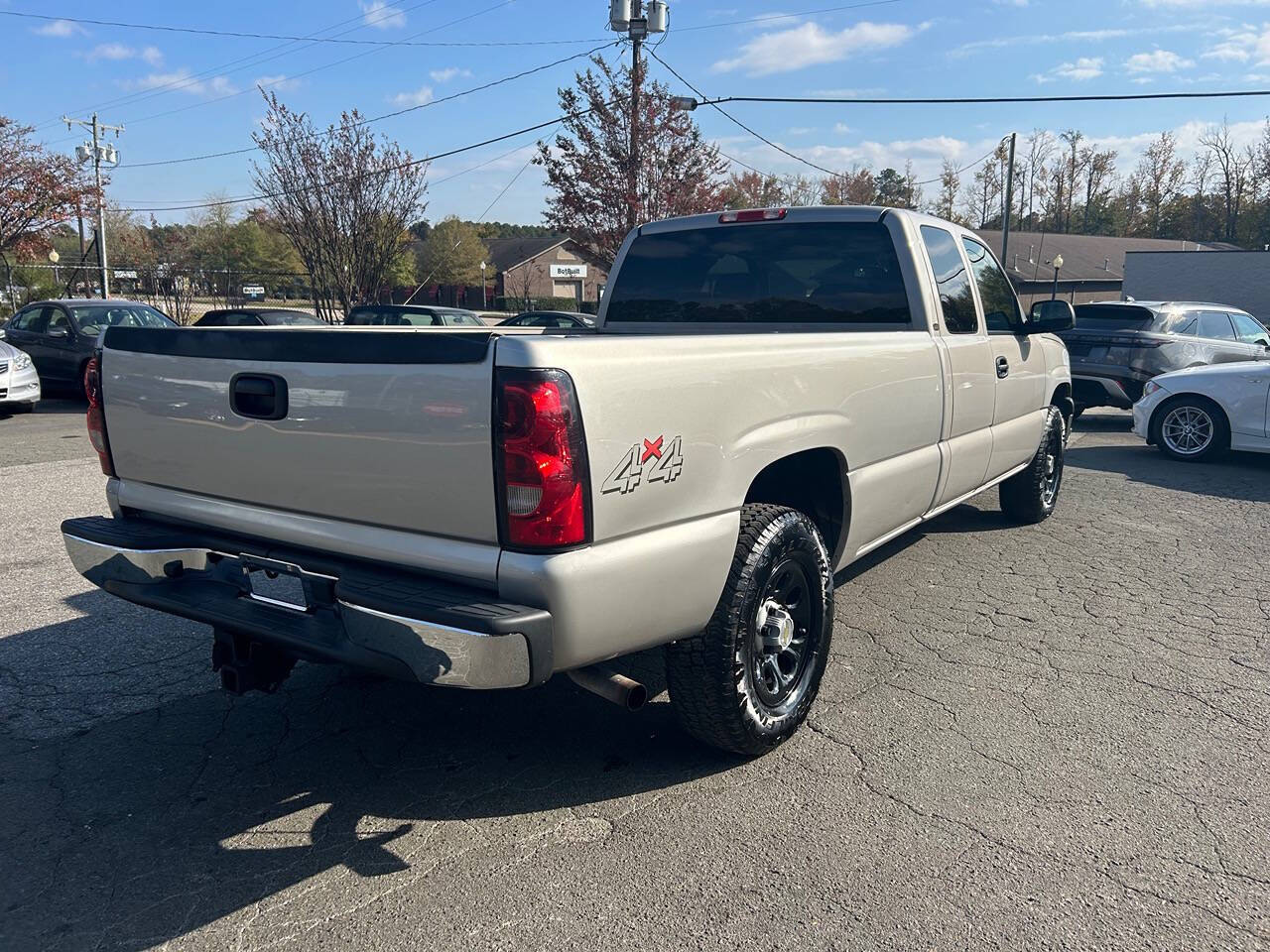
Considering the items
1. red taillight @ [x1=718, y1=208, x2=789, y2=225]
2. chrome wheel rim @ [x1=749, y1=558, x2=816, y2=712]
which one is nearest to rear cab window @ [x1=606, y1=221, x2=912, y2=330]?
red taillight @ [x1=718, y1=208, x2=789, y2=225]

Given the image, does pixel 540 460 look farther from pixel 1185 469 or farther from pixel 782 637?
pixel 1185 469

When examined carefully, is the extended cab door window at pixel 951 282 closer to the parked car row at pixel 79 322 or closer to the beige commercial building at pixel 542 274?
the parked car row at pixel 79 322

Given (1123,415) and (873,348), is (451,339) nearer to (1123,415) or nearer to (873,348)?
(873,348)

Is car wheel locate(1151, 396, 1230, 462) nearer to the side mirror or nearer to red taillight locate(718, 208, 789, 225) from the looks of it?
the side mirror

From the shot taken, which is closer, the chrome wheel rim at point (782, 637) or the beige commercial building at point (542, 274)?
the chrome wheel rim at point (782, 637)

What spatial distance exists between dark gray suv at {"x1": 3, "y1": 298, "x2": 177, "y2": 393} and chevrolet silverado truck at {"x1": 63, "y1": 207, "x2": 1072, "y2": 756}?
12.3 m

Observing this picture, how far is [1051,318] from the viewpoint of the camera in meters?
6.00

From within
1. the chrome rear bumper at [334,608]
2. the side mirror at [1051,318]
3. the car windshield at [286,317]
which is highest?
the car windshield at [286,317]

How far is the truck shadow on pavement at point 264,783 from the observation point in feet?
8.73

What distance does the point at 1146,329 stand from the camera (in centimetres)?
1240

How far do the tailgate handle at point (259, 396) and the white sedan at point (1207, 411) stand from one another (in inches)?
384

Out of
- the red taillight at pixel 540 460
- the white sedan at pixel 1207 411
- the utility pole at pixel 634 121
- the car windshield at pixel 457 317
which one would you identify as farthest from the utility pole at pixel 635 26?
the red taillight at pixel 540 460

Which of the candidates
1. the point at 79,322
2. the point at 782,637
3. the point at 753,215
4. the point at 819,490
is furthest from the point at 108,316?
the point at 782,637

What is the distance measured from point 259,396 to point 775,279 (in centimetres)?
287
